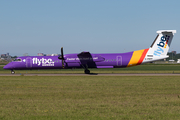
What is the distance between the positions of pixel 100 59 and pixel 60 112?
84.7 feet

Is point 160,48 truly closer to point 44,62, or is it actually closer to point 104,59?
point 104,59

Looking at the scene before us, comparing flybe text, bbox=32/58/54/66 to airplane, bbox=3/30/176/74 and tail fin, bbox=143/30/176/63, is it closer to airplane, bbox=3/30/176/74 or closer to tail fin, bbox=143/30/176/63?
airplane, bbox=3/30/176/74

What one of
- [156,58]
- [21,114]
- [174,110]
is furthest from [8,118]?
[156,58]

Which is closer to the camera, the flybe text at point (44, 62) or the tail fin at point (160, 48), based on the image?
the tail fin at point (160, 48)

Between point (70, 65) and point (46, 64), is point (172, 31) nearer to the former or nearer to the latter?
point (70, 65)

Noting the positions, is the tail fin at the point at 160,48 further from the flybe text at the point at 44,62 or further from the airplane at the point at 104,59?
the flybe text at the point at 44,62

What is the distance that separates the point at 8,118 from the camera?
8.77 m

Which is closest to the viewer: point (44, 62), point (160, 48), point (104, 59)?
point (160, 48)

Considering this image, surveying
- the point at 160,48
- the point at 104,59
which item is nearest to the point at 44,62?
the point at 104,59

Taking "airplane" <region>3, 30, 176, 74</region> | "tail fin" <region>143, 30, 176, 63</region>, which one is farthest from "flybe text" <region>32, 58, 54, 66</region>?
"tail fin" <region>143, 30, 176, 63</region>

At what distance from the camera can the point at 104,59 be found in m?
35.4

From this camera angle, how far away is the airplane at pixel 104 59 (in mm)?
34656

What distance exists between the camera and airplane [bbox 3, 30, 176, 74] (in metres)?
34.7

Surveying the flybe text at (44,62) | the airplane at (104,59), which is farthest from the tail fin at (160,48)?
the flybe text at (44,62)
